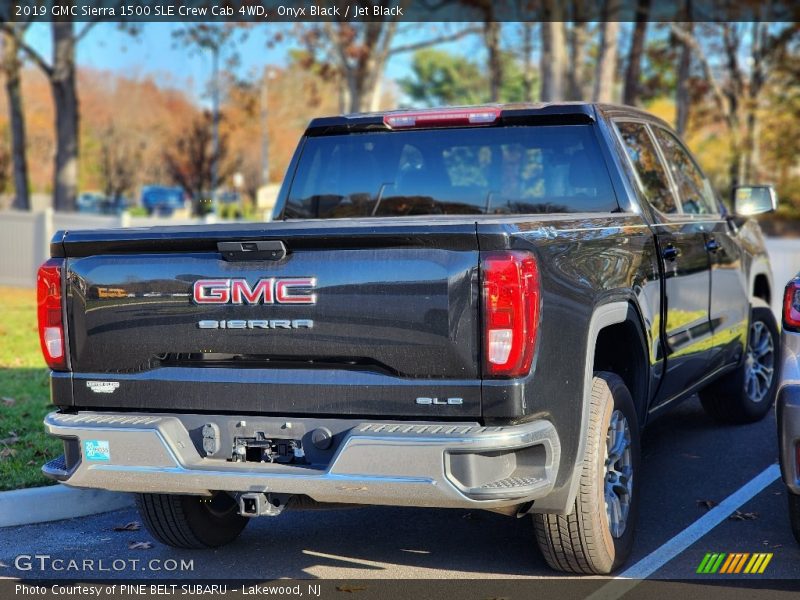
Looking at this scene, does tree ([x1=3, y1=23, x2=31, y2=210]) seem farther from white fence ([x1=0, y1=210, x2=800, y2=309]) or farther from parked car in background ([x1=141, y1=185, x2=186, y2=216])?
parked car in background ([x1=141, y1=185, x2=186, y2=216])

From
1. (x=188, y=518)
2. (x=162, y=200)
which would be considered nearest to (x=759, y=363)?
(x=188, y=518)

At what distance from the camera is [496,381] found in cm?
394

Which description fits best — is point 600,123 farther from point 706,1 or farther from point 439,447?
point 706,1

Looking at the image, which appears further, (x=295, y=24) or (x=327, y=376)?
(x=295, y=24)

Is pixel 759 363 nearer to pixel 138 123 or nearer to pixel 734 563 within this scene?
pixel 734 563

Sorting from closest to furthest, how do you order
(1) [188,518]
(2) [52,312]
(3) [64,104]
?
(2) [52,312], (1) [188,518], (3) [64,104]

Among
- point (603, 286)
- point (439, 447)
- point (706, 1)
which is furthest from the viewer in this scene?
point (706, 1)

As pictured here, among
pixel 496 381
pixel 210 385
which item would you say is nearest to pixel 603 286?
pixel 496 381

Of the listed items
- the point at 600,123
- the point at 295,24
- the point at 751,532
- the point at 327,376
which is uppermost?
the point at 295,24

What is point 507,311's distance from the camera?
154 inches

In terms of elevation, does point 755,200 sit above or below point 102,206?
above

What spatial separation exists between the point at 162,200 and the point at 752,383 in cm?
5130

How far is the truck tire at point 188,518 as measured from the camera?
5043mm

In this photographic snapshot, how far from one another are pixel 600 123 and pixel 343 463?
8.49 feet
